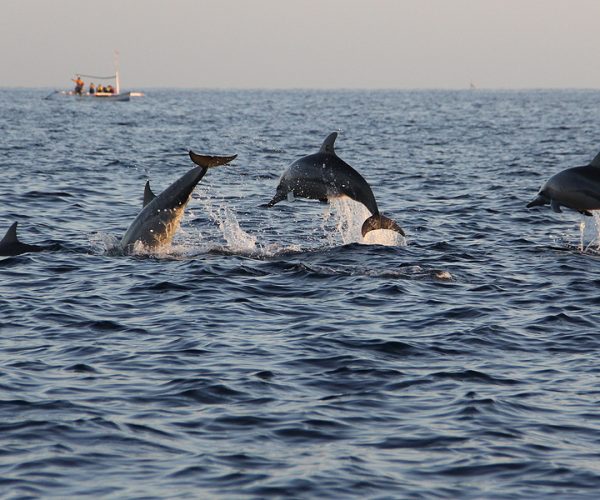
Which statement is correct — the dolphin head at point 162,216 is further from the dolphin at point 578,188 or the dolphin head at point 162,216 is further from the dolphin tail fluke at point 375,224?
the dolphin at point 578,188

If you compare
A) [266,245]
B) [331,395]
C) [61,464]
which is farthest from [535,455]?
[266,245]

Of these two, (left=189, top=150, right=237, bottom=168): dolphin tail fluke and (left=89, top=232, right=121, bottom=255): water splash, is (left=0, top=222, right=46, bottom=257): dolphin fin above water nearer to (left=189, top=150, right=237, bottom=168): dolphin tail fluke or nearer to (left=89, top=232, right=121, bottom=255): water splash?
A: (left=89, top=232, right=121, bottom=255): water splash

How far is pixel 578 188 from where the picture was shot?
20.2 metres

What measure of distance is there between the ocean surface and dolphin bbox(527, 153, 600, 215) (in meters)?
1.06

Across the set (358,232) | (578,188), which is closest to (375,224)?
(358,232)

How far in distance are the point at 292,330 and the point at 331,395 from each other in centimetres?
289

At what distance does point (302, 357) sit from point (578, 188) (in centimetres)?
900

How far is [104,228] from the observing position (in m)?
24.2

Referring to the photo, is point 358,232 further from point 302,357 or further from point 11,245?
point 302,357

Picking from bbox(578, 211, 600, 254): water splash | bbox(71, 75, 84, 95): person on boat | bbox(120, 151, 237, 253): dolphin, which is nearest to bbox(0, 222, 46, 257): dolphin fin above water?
bbox(120, 151, 237, 253): dolphin

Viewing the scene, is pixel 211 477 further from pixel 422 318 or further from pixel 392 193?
pixel 392 193

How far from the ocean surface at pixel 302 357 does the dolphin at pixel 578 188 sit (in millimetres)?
1062

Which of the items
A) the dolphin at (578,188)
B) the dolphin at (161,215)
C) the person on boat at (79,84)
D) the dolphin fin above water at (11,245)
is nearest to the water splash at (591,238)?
the dolphin at (578,188)

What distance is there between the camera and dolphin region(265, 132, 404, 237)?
66.0ft
